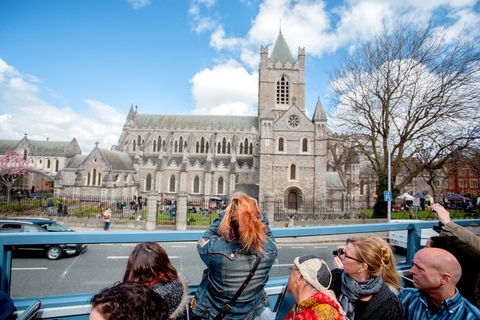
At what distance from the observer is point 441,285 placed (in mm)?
1728

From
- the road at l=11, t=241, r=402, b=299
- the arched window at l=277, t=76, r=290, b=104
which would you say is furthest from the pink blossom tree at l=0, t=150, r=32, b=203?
the road at l=11, t=241, r=402, b=299

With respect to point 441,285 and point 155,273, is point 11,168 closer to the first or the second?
point 155,273

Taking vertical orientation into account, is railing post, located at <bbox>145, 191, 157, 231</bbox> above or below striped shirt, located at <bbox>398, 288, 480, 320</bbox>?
below

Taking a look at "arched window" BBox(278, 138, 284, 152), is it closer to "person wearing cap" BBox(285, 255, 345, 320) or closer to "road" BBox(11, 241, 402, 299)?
"road" BBox(11, 241, 402, 299)

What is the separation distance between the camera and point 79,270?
284 centimetres

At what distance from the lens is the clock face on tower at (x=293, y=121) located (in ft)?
75.8

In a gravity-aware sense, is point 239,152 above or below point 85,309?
above

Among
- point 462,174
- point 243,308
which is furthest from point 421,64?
point 462,174

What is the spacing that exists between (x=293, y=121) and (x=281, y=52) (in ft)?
58.0

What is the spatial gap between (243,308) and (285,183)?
70.8 ft

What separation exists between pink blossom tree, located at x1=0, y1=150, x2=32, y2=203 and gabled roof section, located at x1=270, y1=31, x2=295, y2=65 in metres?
38.2

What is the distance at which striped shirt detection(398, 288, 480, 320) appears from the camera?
5.46ft

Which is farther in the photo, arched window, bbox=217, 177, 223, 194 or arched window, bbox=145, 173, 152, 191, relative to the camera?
arched window, bbox=145, 173, 152, 191

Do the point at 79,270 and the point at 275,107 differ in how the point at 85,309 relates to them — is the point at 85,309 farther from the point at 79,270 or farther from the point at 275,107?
the point at 275,107
